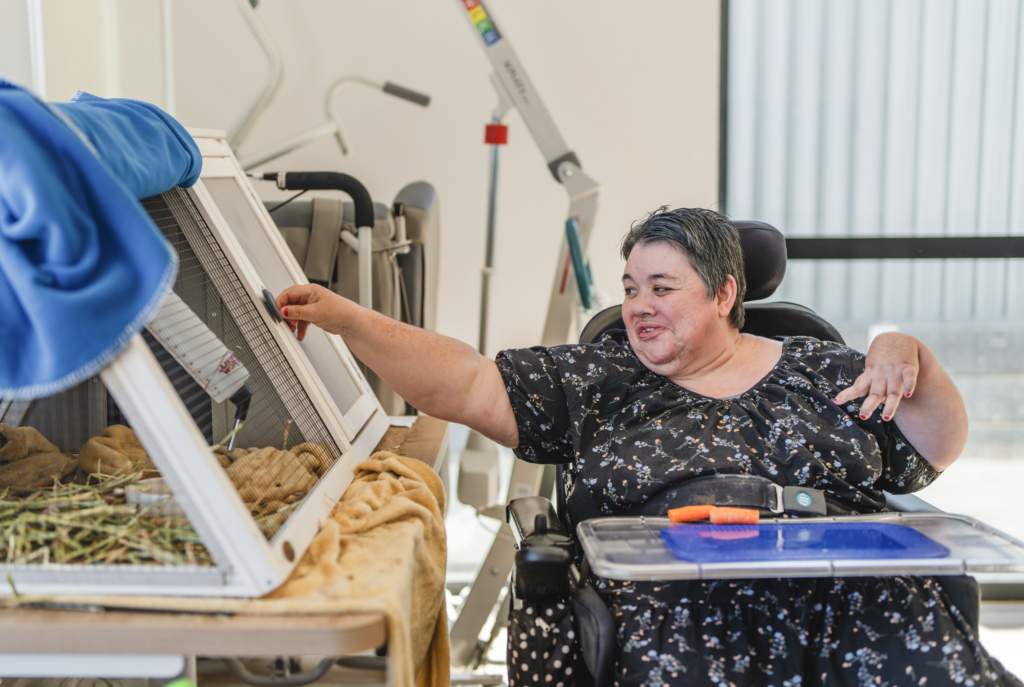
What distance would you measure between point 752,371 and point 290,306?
35.6 inches

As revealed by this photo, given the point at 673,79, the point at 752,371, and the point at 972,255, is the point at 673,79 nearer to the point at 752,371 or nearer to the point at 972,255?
the point at 972,255

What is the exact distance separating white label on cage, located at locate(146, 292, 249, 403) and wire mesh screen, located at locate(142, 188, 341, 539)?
2cm

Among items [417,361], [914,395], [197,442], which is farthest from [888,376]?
[197,442]

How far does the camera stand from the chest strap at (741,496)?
116 cm

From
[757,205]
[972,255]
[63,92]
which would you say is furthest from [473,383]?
[972,255]

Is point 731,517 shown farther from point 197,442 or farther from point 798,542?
point 197,442

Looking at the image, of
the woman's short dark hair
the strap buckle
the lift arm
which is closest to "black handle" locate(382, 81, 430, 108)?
the lift arm

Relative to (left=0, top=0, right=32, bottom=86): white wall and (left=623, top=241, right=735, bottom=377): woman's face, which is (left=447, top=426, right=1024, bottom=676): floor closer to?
(left=623, top=241, right=735, bottom=377): woman's face

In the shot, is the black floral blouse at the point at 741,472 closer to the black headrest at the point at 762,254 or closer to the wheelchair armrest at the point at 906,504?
the wheelchair armrest at the point at 906,504

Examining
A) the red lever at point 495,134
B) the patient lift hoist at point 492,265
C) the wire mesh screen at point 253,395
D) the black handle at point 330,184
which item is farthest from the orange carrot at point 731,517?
the red lever at point 495,134

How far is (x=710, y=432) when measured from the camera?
1295mm

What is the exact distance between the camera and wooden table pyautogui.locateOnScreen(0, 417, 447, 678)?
688 mm

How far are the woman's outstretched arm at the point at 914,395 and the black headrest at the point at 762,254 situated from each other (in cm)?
30

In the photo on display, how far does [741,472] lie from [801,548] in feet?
1.12
